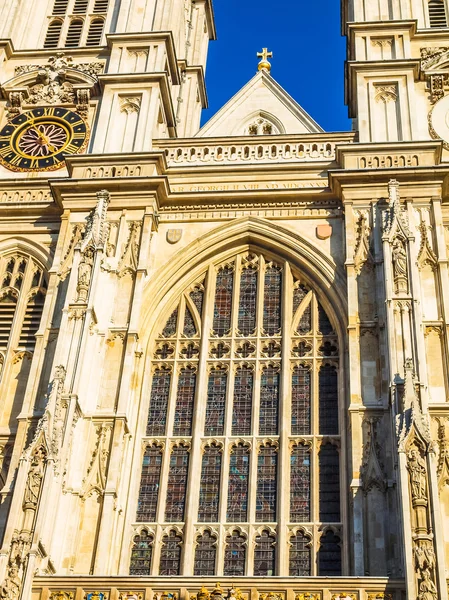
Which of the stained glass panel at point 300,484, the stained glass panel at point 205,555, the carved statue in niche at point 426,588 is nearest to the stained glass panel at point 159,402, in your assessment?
the stained glass panel at point 205,555

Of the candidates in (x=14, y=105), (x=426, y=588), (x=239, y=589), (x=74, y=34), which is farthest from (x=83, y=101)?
(x=426, y=588)

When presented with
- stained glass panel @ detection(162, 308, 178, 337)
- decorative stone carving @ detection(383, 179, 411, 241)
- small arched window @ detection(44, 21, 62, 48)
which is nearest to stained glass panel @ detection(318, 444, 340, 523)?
stained glass panel @ detection(162, 308, 178, 337)

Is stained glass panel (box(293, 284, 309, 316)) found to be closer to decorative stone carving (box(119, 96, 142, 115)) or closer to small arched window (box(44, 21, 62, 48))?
decorative stone carving (box(119, 96, 142, 115))

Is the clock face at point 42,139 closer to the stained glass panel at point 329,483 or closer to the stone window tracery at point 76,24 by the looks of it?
the stone window tracery at point 76,24

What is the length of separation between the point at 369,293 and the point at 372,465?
3692 mm

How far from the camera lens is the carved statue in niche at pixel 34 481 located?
16656mm

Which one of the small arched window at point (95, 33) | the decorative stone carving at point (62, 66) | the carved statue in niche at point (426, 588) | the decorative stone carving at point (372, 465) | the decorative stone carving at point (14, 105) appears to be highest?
the small arched window at point (95, 33)

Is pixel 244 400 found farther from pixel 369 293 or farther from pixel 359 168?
pixel 359 168

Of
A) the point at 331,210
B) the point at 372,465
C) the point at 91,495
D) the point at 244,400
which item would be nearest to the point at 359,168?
the point at 331,210

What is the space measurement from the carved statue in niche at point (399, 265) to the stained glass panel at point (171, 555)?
18.8 ft

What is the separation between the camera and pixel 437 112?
23.8m

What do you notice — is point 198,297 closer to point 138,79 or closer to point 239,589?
point 138,79

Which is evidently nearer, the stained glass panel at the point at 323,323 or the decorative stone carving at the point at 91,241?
the decorative stone carving at the point at 91,241

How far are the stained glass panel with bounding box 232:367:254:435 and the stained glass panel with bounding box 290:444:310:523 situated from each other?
1.00m
